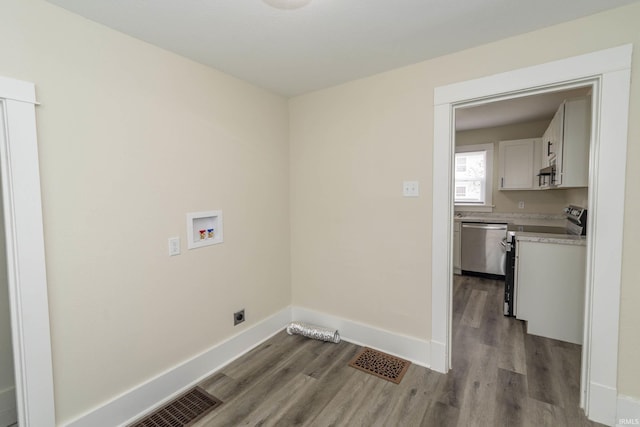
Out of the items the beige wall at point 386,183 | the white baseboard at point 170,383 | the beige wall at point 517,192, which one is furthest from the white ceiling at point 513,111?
the white baseboard at point 170,383

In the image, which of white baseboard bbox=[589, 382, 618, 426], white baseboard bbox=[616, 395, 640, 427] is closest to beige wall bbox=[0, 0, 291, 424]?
white baseboard bbox=[589, 382, 618, 426]

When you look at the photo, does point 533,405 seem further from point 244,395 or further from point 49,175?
point 49,175

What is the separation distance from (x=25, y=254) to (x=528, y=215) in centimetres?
577

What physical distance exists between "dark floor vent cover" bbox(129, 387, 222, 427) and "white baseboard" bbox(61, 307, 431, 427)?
0.21 ft

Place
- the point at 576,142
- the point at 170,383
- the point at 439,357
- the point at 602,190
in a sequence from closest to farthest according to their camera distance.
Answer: the point at 602,190 → the point at 170,383 → the point at 439,357 → the point at 576,142

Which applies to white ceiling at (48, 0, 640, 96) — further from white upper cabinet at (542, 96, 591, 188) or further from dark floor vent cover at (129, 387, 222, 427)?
dark floor vent cover at (129, 387, 222, 427)

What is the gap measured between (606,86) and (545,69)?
1.08 ft

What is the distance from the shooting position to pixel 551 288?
2.81 m

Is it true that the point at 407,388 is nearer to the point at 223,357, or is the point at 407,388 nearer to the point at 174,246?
the point at 223,357

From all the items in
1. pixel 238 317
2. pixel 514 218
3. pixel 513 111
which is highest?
pixel 513 111

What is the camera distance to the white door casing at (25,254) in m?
1.42

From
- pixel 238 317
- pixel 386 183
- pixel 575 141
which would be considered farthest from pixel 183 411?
pixel 575 141

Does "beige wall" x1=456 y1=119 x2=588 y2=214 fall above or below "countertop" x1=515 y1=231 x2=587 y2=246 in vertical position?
above

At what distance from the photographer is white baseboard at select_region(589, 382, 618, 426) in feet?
5.81
